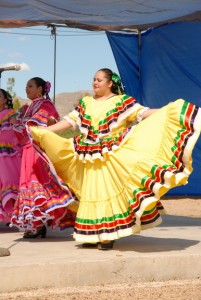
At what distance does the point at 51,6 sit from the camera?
7.13 metres

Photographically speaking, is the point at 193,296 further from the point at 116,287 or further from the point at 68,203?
the point at 68,203

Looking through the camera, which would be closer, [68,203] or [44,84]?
[68,203]

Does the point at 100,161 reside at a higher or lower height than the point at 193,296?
higher

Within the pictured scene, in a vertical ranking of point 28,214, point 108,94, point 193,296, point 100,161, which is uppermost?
point 108,94

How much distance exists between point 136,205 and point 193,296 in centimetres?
98

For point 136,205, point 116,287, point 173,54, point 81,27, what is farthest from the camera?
point 173,54

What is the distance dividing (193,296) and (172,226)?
302 centimetres

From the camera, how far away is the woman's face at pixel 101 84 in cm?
632

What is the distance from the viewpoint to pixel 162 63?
10.8 m

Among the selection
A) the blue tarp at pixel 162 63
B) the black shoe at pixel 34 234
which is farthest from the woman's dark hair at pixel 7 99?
the blue tarp at pixel 162 63

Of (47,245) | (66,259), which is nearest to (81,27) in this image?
(47,245)

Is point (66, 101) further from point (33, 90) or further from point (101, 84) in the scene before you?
point (101, 84)

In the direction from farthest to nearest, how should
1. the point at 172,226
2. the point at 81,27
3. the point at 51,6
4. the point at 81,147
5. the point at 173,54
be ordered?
1. the point at 173,54
2. the point at 81,27
3. the point at 172,226
4. the point at 51,6
5. the point at 81,147

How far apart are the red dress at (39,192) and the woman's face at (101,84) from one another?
28.2 inches
